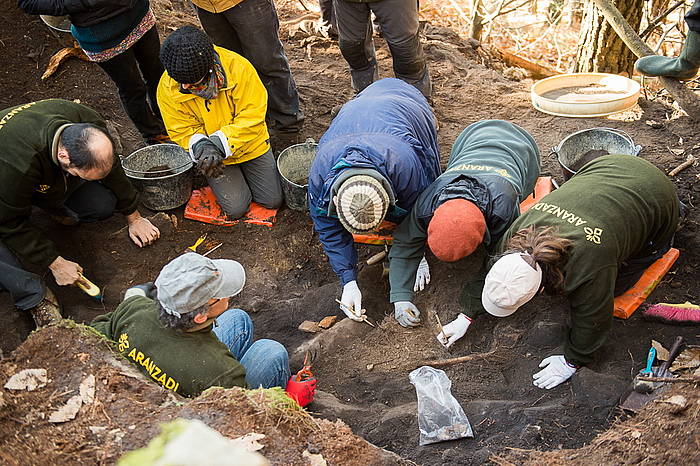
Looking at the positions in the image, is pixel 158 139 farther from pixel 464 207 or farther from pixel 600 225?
pixel 600 225

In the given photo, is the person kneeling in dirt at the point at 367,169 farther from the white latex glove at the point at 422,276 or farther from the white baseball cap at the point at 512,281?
the white baseball cap at the point at 512,281

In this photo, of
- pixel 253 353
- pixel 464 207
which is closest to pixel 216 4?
pixel 464 207

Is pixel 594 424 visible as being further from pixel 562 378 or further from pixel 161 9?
pixel 161 9

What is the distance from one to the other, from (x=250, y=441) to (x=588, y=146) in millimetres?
3281

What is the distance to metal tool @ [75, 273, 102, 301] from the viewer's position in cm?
361

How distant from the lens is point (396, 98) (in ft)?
11.6

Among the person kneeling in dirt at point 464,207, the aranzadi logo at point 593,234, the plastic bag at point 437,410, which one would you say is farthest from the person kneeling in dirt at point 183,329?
the aranzadi logo at point 593,234

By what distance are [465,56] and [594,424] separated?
4839 millimetres

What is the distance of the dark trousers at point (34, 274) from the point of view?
3.37 metres

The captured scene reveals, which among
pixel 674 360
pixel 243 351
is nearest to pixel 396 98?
pixel 243 351

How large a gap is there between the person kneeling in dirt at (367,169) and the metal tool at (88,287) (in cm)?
154

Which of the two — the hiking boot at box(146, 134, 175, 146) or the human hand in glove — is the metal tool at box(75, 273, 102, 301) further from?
the hiking boot at box(146, 134, 175, 146)

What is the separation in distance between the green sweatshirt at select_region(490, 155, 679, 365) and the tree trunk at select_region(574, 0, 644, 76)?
2.44 m

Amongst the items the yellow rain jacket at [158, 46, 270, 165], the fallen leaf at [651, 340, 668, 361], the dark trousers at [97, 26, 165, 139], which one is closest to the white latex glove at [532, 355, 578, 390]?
the fallen leaf at [651, 340, 668, 361]
